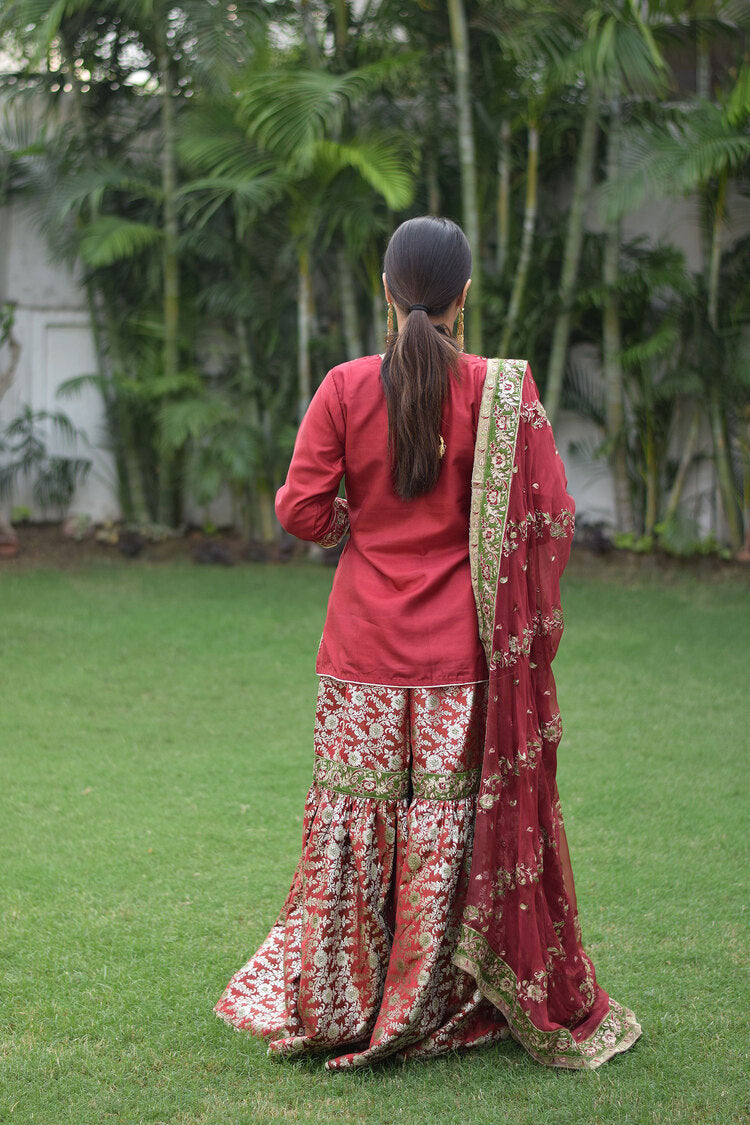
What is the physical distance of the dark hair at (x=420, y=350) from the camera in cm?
214

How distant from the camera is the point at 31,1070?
2252 mm

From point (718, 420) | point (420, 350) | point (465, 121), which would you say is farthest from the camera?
point (718, 420)

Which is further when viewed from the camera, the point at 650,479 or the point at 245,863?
the point at 650,479

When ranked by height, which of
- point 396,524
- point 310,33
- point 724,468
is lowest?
point 724,468

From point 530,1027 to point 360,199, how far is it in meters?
6.56

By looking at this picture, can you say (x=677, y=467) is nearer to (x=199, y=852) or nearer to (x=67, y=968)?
(x=199, y=852)

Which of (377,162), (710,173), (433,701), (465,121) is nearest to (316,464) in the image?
(433,701)

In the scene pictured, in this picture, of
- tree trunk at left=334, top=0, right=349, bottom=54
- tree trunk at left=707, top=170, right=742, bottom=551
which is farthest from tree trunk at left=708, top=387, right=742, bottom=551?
tree trunk at left=334, top=0, right=349, bottom=54

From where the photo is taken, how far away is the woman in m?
2.18

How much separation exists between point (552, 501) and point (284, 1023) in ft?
3.95

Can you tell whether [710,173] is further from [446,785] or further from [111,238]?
[446,785]

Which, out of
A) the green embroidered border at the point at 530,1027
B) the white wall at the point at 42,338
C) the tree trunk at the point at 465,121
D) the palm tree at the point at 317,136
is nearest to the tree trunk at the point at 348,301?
the palm tree at the point at 317,136

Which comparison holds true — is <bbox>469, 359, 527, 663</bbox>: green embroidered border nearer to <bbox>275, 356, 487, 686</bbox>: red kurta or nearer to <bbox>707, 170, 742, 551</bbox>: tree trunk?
<bbox>275, 356, 487, 686</bbox>: red kurta

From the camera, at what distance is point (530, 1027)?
2.23 m
